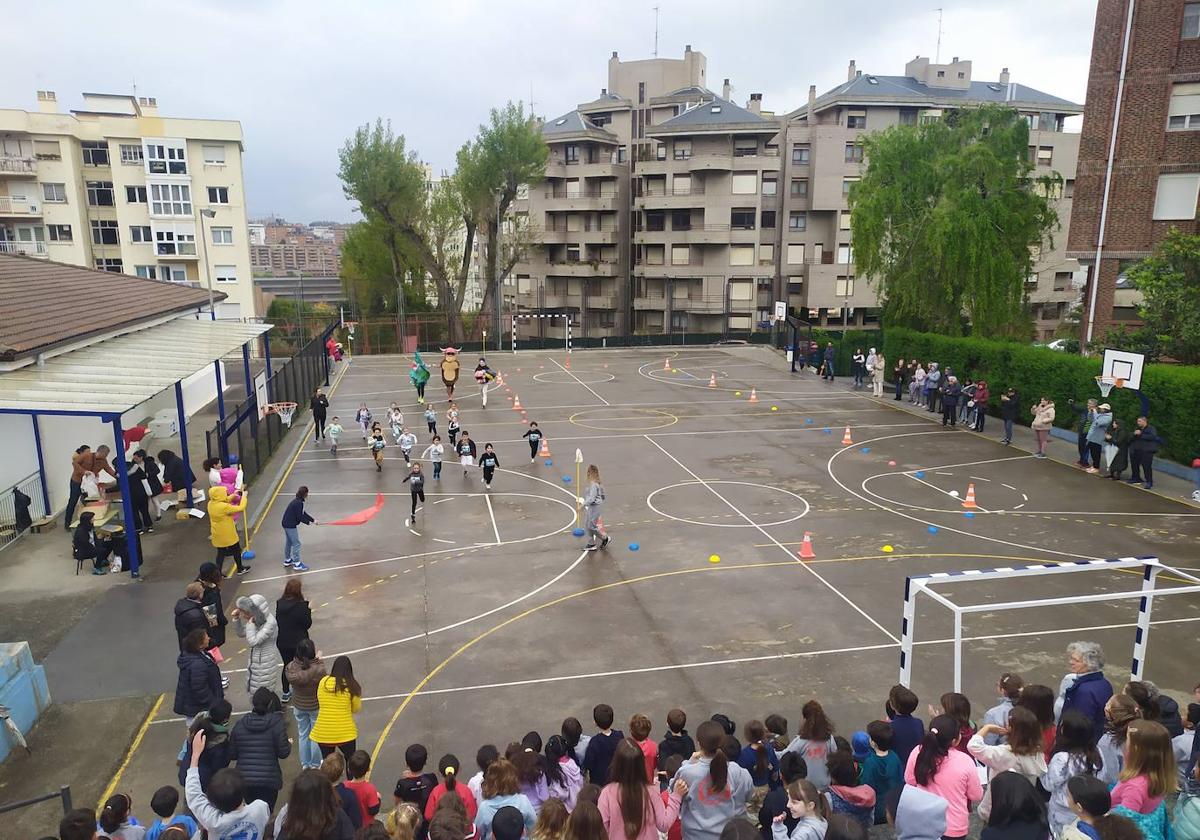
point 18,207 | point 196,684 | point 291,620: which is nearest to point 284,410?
point 291,620

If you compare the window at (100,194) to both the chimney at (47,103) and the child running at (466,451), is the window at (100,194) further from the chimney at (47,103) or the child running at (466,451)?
the child running at (466,451)

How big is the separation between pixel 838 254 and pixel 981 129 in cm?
2842

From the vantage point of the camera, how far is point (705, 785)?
652 centimetres

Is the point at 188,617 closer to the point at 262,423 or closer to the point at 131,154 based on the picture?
the point at 262,423

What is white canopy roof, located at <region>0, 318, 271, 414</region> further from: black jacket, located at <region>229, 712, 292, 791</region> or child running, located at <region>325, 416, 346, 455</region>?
black jacket, located at <region>229, 712, 292, 791</region>

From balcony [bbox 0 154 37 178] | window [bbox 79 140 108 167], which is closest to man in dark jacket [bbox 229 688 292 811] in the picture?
balcony [bbox 0 154 37 178]

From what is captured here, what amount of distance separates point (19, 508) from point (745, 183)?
54.9 meters

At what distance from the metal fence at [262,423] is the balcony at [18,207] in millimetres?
33457

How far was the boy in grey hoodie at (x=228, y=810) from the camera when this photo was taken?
6.25 m

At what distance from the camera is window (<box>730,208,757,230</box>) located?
63.1m

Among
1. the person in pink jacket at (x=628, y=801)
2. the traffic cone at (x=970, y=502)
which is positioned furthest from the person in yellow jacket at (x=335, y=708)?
the traffic cone at (x=970, y=502)

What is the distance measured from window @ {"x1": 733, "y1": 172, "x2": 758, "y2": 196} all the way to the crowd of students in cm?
5839

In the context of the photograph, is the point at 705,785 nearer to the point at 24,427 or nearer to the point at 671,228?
the point at 24,427

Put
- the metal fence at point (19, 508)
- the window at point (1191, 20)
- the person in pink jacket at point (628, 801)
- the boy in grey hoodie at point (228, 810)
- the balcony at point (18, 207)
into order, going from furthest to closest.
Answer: the balcony at point (18, 207) < the window at point (1191, 20) < the metal fence at point (19, 508) < the boy in grey hoodie at point (228, 810) < the person in pink jacket at point (628, 801)
